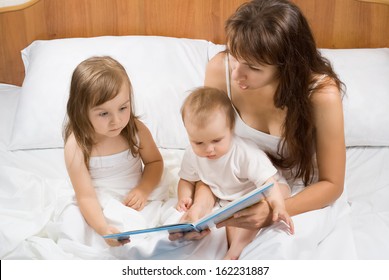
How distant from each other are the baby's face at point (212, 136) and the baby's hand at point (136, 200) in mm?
161

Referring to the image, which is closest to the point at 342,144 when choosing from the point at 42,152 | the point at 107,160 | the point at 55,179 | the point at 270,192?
the point at 270,192

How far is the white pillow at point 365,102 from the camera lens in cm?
153

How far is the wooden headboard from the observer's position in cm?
172

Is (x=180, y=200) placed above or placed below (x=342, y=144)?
below

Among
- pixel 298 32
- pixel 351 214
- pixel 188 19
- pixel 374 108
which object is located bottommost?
pixel 351 214

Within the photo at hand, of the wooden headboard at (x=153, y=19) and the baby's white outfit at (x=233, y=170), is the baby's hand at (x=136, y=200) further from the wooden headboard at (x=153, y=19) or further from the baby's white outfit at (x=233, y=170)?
the wooden headboard at (x=153, y=19)

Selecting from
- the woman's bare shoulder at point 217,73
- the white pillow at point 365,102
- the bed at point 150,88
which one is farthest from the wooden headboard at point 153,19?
the woman's bare shoulder at point 217,73

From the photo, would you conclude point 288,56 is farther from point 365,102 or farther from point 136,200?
point 365,102

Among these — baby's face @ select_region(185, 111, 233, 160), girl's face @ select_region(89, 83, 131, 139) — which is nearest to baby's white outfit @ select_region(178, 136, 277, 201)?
baby's face @ select_region(185, 111, 233, 160)

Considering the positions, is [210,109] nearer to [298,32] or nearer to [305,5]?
[298,32]

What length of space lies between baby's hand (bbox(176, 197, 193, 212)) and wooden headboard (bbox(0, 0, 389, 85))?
0.70 meters

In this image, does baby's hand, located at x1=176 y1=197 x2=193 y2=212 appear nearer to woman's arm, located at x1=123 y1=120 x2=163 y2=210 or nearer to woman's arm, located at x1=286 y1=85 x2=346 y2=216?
woman's arm, located at x1=123 y1=120 x2=163 y2=210

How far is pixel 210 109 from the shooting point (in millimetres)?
1064
